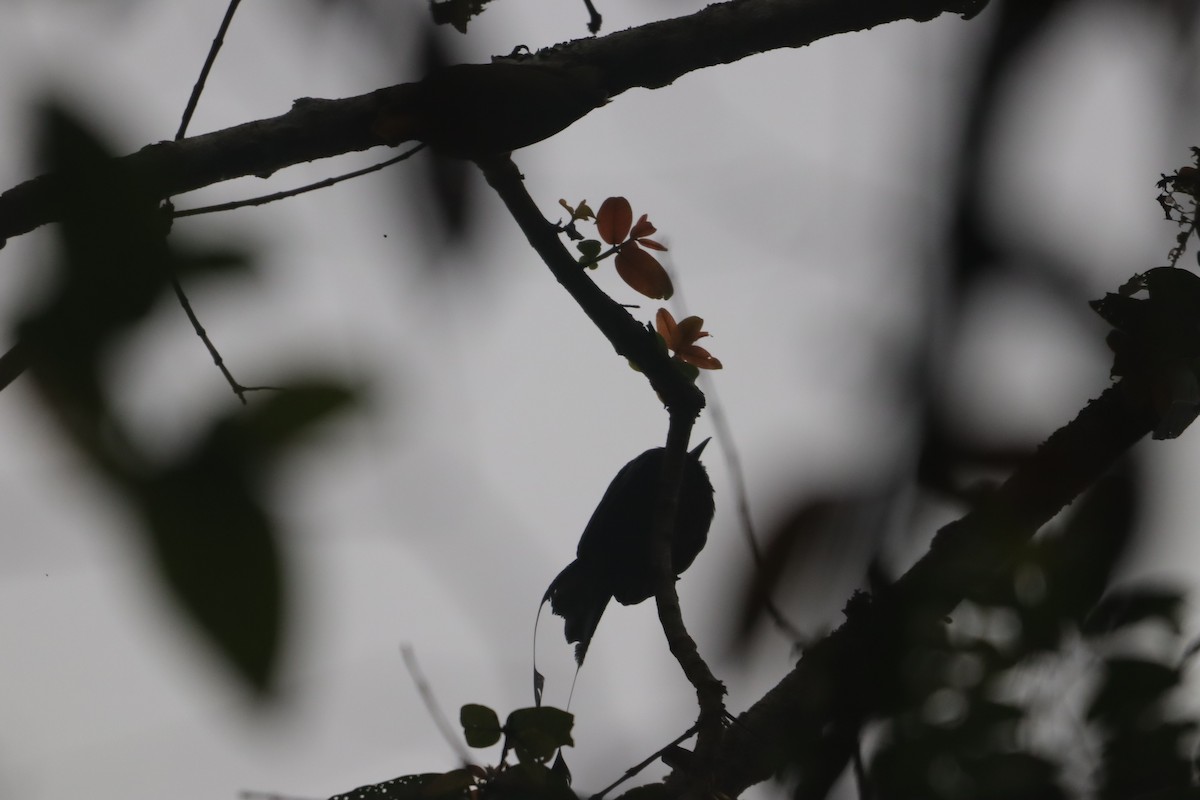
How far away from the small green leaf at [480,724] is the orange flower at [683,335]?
4.49 ft

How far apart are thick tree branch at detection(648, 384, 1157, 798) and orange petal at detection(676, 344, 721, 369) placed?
1252mm

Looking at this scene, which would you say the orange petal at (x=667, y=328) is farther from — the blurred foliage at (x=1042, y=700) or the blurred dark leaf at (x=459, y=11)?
the blurred foliage at (x=1042, y=700)

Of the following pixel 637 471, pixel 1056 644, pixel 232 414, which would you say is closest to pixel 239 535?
pixel 232 414

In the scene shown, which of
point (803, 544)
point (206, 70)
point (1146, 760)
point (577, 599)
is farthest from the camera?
point (577, 599)

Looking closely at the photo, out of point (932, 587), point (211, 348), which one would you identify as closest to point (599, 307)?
point (932, 587)

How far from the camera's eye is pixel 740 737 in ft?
7.49

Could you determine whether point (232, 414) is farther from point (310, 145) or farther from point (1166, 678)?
point (310, 145)

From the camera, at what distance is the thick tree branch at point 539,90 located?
1492 mm

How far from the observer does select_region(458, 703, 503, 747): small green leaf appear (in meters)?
1.89

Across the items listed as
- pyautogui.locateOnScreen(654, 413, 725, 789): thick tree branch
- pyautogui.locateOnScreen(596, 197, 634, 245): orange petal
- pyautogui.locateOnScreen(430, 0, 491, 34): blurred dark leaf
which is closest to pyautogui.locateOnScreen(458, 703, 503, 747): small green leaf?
pyautogui.locateOnScreen(654, 413, 725, 789): thick tree branch

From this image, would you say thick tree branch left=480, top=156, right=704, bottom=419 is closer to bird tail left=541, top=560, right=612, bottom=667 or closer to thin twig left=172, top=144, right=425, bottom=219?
bird tail left=541, top=560, right=612, bottom=667

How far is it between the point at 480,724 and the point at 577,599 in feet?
4.73

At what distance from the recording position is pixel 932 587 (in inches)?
49.3

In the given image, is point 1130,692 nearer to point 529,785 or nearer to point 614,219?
point 529,785
